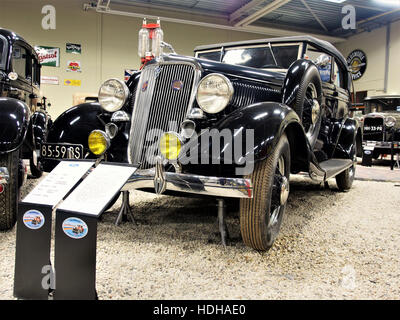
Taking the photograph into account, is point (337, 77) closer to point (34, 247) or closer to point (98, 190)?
point (98, 190)

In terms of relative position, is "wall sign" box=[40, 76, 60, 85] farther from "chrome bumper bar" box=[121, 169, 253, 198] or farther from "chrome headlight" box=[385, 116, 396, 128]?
"chrome bumper bar" box=[121, 169, 253, 198]

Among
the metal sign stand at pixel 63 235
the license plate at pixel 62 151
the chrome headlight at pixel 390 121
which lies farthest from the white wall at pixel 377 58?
the metal sign stand at pixel 63 235

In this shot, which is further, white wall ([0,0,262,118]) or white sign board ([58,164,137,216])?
white wall ([0,0,262,118])

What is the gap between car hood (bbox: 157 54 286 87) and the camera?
7.88 feet

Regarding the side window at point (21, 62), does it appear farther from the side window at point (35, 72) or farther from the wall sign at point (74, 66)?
the wall sign at point (74, 66)

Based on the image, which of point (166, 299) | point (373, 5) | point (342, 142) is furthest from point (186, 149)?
point (373, 5)

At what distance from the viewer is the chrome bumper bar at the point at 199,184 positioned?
1765 mm

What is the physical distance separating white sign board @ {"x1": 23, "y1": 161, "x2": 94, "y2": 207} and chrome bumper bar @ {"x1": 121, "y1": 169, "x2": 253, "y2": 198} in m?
0.40

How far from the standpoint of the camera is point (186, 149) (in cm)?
199

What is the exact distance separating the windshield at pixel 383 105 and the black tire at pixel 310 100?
6603mm

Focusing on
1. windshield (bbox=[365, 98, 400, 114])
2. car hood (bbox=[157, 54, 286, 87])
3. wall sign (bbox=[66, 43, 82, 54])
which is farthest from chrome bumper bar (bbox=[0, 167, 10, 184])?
wall sign (bbox=[66, 43, 82, 54])

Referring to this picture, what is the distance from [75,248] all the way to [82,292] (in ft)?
0.61

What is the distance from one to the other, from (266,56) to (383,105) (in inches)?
270
